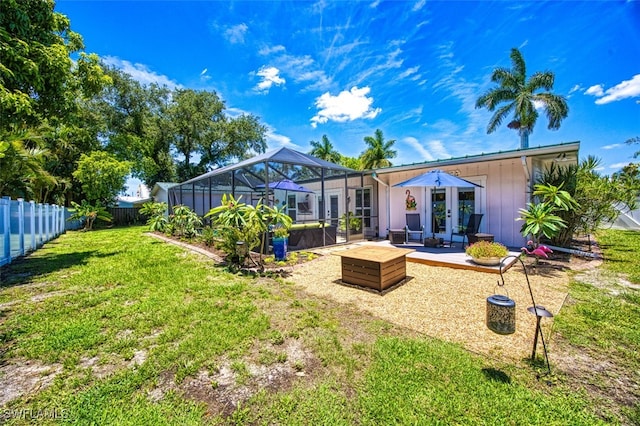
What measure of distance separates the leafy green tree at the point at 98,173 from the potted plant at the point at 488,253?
2148 centimetres

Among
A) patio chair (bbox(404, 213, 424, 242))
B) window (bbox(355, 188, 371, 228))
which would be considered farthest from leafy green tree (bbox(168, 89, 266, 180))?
patio chair (bbox(404, 213, 424, 242))

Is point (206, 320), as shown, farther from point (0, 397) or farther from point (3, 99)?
point (3, 99)

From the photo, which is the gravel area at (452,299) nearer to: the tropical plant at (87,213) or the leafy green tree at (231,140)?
the tropical plant at (87,213)

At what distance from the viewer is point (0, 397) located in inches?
80.8

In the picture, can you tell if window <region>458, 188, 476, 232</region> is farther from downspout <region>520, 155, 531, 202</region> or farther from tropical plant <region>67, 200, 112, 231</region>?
tropical plant <region>67, 200, 112, 231</region>

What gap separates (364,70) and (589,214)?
9.79 meters

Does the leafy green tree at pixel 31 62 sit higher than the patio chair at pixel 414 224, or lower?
higher

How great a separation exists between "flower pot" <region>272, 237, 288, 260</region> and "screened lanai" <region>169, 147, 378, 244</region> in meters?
0.89

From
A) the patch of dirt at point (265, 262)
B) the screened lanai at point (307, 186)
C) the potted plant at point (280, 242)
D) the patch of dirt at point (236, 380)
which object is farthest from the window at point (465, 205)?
the patch of dirt at point (236, 380)

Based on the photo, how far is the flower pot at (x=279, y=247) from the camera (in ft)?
22.5

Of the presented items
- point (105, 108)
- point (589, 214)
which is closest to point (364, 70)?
point (589, 214)

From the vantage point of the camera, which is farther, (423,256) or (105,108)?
(105,108)

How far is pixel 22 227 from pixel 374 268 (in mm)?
10557

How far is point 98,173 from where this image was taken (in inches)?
682
